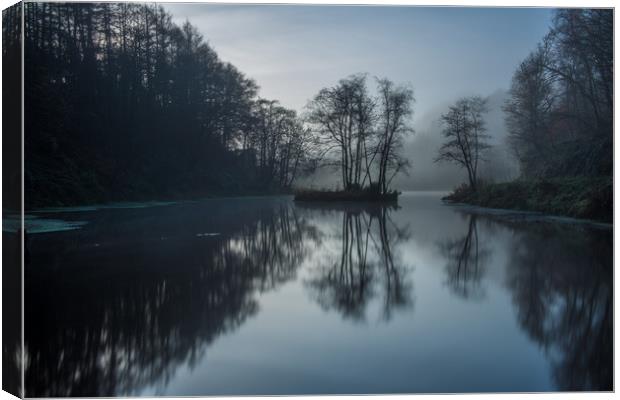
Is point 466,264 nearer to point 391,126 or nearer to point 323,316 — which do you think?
point 323,316

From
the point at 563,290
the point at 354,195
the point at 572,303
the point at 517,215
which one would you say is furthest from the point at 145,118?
the point at 572,303

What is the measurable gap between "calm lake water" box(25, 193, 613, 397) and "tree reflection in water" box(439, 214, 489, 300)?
22 mm

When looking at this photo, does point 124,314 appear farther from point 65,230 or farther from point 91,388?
point 65,230

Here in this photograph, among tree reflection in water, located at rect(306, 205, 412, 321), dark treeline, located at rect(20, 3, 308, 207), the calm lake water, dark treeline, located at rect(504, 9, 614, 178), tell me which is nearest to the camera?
the calm lake water

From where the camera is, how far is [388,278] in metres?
4.94

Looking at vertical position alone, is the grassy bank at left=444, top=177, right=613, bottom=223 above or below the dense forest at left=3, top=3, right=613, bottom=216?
below

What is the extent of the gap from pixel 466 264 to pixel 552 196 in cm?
163

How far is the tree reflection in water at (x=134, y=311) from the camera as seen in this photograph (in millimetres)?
3031

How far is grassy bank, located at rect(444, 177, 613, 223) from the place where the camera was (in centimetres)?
486

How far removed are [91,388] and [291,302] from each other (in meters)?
1.74

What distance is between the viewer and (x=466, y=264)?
554 centimetres

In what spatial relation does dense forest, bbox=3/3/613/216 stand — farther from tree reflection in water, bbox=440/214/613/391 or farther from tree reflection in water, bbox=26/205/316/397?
tree reflection in water, bbox=26/205/316/397

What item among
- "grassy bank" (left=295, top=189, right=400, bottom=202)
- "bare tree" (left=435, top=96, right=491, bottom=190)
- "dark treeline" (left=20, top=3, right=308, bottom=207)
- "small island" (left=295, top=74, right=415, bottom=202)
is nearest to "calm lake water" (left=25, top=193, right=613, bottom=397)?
"bare tree" (left=435, top=96, right=491, bottom=190)

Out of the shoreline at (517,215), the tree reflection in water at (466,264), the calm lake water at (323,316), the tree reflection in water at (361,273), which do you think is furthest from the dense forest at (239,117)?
the tree reflection in water at (361,273)
